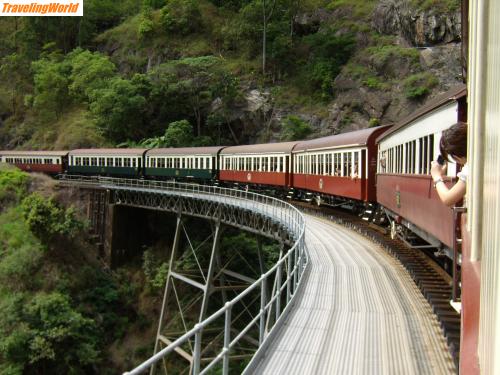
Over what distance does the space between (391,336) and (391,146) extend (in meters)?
7.29

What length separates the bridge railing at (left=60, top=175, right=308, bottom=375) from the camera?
12.3ft

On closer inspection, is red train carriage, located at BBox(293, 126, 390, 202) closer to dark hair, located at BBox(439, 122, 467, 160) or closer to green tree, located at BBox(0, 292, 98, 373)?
green tree, located at BBox(0, 292, 98, 373)

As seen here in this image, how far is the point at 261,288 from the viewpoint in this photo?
6.41 meters

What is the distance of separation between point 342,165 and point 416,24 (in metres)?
29.5

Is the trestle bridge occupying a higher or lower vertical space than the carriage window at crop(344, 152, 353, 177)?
lower

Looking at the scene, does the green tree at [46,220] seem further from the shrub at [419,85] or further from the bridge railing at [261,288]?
the shrub at [419,85]

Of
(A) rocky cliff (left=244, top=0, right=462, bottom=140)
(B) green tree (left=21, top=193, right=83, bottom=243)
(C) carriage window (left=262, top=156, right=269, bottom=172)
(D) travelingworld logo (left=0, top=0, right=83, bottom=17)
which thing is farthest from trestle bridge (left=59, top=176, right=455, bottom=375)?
(D) travelingworld logo (left=0, top=0, right=83, bottom=17)

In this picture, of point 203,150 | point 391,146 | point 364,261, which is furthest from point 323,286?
point 203,150

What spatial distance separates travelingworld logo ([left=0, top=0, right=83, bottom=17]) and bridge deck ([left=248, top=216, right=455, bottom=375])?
6348 cm

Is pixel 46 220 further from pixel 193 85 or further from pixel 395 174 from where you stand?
pixel 193 85

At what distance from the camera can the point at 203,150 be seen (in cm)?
3331

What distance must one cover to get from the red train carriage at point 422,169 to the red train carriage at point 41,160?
113ft

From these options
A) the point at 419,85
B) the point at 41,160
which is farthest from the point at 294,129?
the point at 41,160

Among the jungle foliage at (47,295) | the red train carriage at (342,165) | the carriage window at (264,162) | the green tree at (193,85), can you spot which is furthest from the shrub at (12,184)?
the red train carriage at (342,165)
